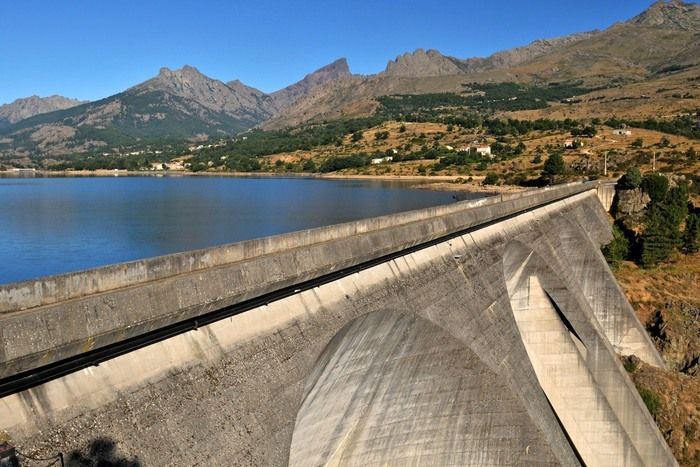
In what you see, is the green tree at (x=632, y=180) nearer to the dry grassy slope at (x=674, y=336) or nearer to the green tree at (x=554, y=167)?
the dry grassy slope at (x=674, y=336)

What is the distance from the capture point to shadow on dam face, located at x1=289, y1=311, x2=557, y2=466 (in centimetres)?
858

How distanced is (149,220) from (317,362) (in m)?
37.9

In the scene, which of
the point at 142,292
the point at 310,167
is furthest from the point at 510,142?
the point at 142,292

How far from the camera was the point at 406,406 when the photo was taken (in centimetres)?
1085

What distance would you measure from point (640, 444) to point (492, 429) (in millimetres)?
10359

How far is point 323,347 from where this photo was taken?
7566mm

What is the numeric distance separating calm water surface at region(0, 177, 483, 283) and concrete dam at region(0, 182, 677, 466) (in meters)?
17.5

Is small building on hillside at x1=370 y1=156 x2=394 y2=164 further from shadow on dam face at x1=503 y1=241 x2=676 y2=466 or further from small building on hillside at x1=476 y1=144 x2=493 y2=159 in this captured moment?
shadow on dam face at x1=503 y1=241 x2=676 y2=466

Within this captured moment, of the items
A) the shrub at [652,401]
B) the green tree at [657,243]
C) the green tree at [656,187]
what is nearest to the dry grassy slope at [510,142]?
the green tree at [656,187]

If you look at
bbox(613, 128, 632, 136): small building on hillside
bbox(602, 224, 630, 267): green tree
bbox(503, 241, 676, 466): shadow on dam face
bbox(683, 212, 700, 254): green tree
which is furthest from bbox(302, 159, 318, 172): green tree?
bbox(503, 241, 676, 466): shadow on dam face

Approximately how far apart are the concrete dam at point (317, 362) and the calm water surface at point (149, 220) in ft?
57.4

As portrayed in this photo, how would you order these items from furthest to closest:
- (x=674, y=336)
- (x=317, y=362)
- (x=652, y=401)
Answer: (x=674, y=336)
(x=652, y=401)
(x=317, y=362)

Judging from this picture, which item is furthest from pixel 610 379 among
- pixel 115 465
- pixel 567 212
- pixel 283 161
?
pixel 283 161

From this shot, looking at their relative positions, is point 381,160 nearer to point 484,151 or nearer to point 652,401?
point 484,151
